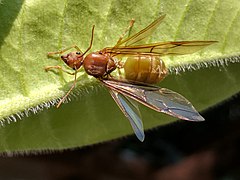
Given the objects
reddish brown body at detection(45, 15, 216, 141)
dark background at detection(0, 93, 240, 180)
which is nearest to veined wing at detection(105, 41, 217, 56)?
reddish brown body at detection(45, 15, 216, 141)

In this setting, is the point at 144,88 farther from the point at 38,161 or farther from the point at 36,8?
the point at 38,161

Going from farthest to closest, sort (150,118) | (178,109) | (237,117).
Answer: (237,117) < (150,118) < (178,109)

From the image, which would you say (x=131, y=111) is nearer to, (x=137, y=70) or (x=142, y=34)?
(x=137, y=70)

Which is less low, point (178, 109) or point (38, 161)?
point (178, 109)

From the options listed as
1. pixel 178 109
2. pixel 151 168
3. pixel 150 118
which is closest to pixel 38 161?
pixel 151 168

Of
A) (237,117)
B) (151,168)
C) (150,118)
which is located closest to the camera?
(150,118)

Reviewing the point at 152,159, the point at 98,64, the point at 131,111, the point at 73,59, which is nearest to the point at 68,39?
the point at 73,59

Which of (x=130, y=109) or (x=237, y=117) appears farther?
(x=237, y=117)
